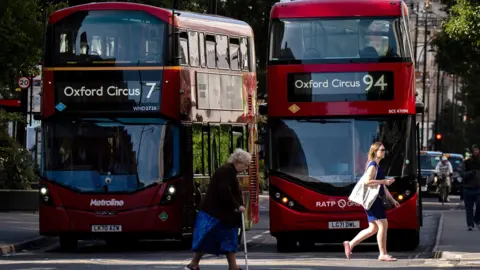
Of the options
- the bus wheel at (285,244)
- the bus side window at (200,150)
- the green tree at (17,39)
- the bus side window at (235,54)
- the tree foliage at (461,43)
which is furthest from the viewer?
the tree foliage at (461,43)

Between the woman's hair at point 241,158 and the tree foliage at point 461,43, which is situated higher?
the tree foliage at point 461,43

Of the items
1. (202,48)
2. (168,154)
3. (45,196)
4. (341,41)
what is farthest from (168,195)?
(341,41)

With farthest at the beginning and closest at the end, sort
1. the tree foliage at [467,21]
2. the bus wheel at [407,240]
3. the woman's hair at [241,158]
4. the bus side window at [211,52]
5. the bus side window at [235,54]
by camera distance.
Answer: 1. the tree foliage at [467,21]
2. the bus side window at [235,54]
3. the bus side window at [211,52]
4. the bus wheel at [407,240]
5. the woman's hair at [241,158]

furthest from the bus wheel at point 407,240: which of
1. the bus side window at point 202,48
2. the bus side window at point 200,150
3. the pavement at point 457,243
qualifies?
the bus side window at point 202,48

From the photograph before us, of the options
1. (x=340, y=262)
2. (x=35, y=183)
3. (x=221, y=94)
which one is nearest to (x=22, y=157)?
(x=35, y=183)

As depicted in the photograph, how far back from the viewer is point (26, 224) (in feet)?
103

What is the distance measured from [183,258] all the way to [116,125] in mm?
2851

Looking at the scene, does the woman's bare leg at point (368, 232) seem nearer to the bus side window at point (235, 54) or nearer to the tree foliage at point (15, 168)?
the bus side window at point (235, 54)

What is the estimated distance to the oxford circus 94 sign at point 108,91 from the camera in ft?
79.2

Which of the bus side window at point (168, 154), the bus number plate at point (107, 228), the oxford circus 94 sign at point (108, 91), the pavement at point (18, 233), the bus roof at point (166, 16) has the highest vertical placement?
the bus roof at point (166, 16)

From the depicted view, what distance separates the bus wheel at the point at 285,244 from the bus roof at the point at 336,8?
12.3ft

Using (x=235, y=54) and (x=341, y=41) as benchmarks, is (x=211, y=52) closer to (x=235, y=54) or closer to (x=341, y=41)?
(x=235, y=54)

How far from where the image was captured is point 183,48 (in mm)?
24562

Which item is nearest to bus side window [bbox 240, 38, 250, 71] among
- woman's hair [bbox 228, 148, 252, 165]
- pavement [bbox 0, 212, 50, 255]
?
pavement [bbox 0, 212, 50, 255]
